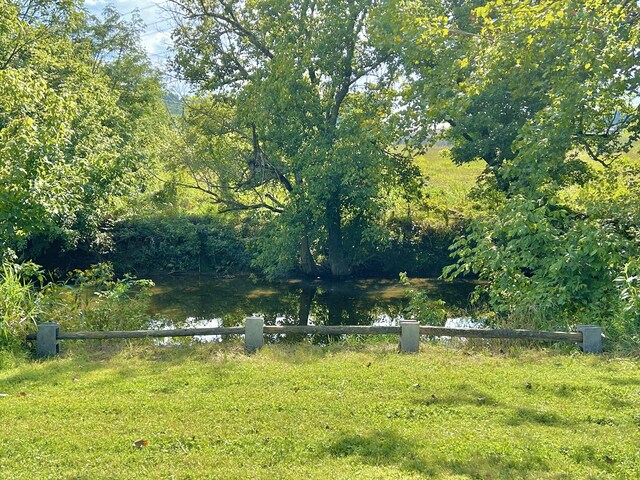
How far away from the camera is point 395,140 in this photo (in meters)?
15.5

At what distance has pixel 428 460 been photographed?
4402 millimetres

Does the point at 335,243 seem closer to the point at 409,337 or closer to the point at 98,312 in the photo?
the point at 98,312

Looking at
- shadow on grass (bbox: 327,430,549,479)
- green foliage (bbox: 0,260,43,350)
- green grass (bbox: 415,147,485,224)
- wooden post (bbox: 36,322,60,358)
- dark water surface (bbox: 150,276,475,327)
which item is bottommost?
dark water surface (bbox: 150,276,475,327)

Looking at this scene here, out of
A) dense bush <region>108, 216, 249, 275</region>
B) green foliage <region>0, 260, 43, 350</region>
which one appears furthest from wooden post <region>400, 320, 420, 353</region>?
dense bush <region>108, 216, 249, 275</region>

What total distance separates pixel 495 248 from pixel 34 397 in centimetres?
768

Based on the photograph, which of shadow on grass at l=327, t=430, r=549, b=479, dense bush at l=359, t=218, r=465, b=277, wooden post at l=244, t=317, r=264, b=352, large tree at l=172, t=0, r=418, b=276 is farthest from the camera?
dense bush at l=359, t=218, r=465, b=277

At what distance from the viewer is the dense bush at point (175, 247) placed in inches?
842

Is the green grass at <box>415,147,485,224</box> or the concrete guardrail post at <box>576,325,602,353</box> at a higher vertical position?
the green grass at <box>415,147,485,224</box>

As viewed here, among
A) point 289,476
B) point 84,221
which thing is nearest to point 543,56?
point 289,476

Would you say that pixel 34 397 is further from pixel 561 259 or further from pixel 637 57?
pixel 637 57

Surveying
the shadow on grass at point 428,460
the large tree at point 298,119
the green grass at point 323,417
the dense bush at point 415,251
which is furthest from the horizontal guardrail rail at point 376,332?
the dense bush at point 415,251

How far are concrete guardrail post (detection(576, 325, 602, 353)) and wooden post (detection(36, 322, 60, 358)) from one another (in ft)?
24.6

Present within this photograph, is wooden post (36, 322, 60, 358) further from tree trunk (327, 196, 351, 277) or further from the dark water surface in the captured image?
tree trunk (327, 196, 351, 277)

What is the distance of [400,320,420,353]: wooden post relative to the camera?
7.79 meters
